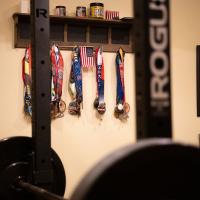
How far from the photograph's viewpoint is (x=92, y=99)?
156 inches

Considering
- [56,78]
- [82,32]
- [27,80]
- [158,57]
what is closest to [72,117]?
[56,78]

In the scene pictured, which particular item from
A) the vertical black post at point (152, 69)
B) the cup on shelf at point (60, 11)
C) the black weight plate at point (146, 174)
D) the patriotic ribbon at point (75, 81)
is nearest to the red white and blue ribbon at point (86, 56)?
the patriotic ribbon at point (75, 81)

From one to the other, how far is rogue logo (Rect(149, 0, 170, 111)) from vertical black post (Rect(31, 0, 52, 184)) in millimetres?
1063

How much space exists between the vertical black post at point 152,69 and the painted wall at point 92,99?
8.48 ft

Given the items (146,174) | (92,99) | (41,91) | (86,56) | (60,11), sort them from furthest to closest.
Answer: (92,99) → (86,56) → (60,11) → (41,91) → (146,174)

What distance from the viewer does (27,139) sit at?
2092 mm

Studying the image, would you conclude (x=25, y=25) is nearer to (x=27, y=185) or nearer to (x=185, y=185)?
(x=27, y=185)

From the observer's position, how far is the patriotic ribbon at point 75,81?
382 cm

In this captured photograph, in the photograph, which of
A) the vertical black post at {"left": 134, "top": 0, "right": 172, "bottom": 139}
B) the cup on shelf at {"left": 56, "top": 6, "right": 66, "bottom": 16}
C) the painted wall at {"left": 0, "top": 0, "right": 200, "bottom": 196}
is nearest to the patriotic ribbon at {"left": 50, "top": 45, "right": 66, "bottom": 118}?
the painted wall at {"left": 0, "top": 0, "right": 200, "bottom": 196}

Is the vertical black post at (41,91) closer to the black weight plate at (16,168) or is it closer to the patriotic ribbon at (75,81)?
the black weight plate at (16,168)

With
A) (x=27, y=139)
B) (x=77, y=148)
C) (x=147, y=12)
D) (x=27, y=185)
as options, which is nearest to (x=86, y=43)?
(x=77, y=148)

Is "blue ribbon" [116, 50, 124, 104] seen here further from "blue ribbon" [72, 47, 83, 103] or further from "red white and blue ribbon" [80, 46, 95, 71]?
"blue ribbon" [72, 47, 83, 103]

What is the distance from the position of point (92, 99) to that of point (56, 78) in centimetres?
48

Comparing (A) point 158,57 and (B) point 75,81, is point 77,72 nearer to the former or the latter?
(B) point 75,81
